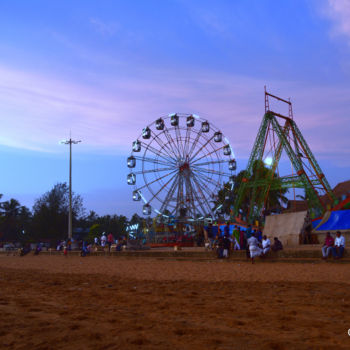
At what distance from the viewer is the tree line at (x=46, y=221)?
60.9 metres

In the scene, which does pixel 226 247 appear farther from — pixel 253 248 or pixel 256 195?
pixel 256 195

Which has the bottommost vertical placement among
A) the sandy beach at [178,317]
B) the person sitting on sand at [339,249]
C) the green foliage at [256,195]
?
the sandy beach at [178,317]

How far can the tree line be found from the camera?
60.9m

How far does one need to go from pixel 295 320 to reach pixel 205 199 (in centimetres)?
3435

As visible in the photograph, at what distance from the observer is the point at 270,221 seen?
82.5 ft

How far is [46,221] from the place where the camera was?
60625 millimetres

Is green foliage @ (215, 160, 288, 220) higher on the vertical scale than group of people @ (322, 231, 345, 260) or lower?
higher

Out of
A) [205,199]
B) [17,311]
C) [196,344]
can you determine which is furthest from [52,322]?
[205,199]

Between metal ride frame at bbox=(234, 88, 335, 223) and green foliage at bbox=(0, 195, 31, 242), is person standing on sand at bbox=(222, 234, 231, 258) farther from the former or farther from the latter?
green foliage at bbox=(0, 195, 31, 242)

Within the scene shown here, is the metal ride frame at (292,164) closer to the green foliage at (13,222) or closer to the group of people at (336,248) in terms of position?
the group of people at (336,248)

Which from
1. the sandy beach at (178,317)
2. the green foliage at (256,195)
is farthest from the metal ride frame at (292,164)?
the sandy beach at (178,317)

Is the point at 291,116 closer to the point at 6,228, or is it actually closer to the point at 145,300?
the point at 145,300

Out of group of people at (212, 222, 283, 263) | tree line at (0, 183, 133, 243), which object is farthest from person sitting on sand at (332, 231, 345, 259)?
tree line at (0, 183, 133, 243)

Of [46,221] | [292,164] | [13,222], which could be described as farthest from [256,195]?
[13,222]
